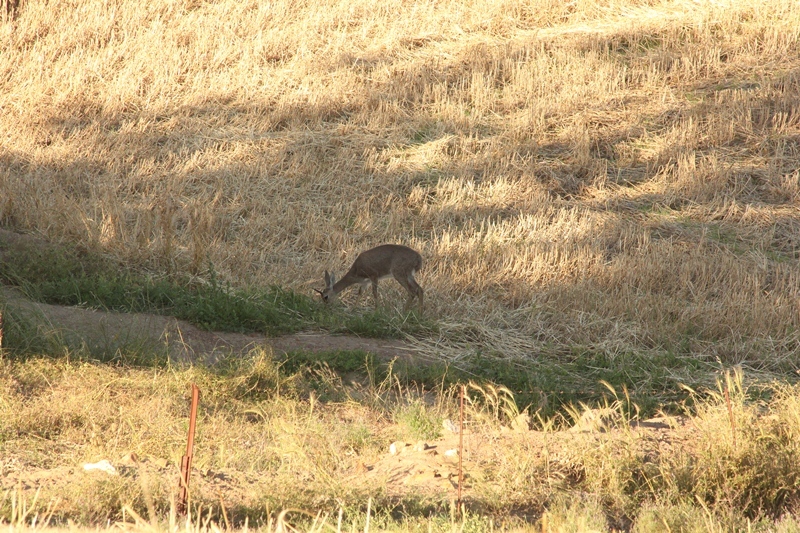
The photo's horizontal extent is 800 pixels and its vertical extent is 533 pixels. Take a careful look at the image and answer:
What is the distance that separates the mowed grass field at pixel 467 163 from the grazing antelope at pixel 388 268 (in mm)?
420

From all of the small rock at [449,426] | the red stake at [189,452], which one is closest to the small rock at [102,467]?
the red stake at [189,452]

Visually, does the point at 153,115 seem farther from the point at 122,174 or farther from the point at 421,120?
the point at 421,120

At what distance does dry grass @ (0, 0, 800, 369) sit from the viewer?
11.6m

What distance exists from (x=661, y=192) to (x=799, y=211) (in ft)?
7.41

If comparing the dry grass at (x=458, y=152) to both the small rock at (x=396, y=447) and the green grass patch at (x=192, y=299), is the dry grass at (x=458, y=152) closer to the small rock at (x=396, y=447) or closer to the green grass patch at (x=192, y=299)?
the green grass patch at (x=192, y=299)

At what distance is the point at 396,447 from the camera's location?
6.92m

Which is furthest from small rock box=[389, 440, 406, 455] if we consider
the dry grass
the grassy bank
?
the dry grass

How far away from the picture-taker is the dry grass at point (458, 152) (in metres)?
11.6

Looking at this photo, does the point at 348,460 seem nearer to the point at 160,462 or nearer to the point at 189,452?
the point at 160,462

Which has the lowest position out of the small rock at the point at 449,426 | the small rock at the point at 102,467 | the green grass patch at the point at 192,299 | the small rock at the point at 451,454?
the green grass patch at the point at 192,299

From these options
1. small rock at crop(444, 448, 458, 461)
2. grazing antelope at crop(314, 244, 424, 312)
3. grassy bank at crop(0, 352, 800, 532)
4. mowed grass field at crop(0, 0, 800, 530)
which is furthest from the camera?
grazing antelope at crop(314, 244, 424, 312)

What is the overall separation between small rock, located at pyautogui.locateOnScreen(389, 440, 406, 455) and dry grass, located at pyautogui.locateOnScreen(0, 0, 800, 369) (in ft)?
9.63

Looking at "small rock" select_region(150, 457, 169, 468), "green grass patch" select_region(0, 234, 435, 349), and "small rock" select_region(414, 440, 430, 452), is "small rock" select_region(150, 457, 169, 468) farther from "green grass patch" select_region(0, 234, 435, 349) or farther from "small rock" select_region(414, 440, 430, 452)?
"green grass patch" select_region(0, 234, 435, 349)

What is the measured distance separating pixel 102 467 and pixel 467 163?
11213 millimetres
